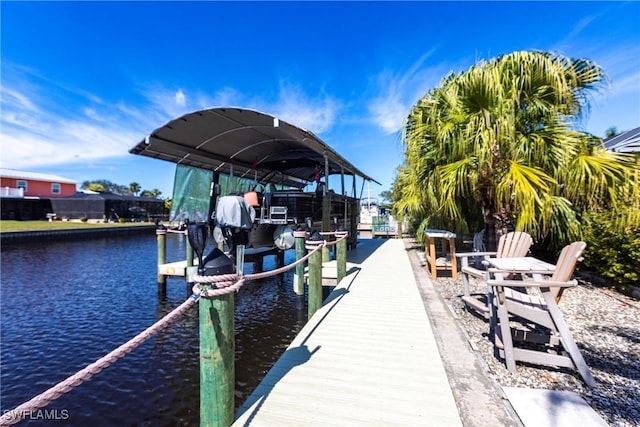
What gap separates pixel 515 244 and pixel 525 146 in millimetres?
2227

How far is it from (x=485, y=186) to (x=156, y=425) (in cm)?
633

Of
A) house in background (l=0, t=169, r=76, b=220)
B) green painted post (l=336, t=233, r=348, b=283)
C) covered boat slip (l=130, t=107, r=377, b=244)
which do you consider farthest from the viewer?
house in background (l=0, t=169, r=76, b=220)

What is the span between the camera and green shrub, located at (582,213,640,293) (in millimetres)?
5223

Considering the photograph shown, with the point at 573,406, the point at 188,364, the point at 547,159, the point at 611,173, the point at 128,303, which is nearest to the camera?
the point at 573,406

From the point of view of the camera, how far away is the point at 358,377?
2900mm

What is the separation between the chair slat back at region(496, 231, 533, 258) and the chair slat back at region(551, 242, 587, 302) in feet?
4.45

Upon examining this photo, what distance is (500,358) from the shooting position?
328cm

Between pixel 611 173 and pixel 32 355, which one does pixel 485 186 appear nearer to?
pixel 611 173

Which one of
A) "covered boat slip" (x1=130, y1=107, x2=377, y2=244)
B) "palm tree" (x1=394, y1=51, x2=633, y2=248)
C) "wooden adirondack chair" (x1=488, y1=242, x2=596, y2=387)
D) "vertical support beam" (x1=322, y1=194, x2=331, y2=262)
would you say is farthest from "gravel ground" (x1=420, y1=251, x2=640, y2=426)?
"covered boat slip" (x1=130, y1=107, x2=377, y2=244)

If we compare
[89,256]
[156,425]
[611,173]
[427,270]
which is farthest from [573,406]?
[89,256]

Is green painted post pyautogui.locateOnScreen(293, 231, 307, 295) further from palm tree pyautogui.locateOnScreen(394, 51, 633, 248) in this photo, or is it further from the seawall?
the seawall

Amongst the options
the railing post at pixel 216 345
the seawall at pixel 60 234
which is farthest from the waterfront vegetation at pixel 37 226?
the railing post at pixel 216 345

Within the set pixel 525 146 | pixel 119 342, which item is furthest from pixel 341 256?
pixel 119 342

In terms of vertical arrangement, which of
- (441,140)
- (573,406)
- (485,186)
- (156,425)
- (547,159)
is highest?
(441,140)
